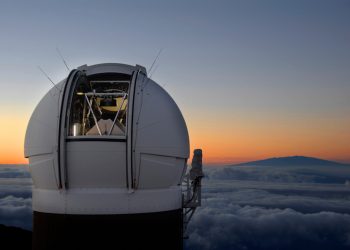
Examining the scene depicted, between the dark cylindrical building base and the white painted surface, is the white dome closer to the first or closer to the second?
the white painted surface

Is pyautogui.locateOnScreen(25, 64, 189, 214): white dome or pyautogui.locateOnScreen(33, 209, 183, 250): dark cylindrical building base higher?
pyautogui.locateOnScreen(25, 64, 189, 214): white dome

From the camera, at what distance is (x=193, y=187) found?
1908 centimetres

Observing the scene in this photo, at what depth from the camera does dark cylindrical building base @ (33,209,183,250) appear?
14.4m

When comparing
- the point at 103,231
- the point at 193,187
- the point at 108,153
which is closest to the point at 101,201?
the point at 103,231

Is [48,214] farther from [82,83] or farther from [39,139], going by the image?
[82,83]

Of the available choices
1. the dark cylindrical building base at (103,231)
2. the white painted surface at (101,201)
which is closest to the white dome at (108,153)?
the white painted surface at (101,201)

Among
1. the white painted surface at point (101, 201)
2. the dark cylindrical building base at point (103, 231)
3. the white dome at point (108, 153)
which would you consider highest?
the white dome at point (108, 153)

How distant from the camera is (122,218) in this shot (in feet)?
47.6

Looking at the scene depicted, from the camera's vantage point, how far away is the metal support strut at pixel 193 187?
18.8m

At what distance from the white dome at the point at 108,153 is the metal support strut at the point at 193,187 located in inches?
84.1

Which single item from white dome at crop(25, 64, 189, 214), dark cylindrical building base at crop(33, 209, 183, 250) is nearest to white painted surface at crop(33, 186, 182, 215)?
white dome at crop(25, 64, 189, 214)

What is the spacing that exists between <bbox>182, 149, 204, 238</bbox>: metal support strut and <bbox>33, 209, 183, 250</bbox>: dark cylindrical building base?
11.4ft

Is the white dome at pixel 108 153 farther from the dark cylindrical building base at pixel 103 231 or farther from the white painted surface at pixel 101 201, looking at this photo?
the dark cylindrical building base at pixel 103 231

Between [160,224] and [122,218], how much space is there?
136cm
